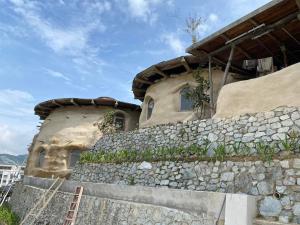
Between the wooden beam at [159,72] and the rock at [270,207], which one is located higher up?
the wooden beam at [159,72]

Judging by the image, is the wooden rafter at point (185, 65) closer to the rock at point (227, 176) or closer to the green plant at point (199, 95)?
the green plant at point (199, 95)

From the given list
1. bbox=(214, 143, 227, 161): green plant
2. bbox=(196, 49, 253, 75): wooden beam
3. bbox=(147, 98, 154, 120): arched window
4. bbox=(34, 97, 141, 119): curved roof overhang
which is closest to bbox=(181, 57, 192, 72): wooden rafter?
bbox=(196, 49, 253, 75): wooden beam

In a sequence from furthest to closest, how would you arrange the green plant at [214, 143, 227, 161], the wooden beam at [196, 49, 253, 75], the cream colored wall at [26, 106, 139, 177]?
the cream colored wall at [26, 106, 139, 177] → the wooden beam at [196, 49, 253, 75] → the green plant at [214, 143, 227, 161]

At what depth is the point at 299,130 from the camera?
877 centimetres

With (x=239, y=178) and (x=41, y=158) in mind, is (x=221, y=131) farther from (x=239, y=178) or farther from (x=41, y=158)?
Result: (x=41, y=158)

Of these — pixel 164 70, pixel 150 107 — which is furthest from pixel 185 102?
pixel 150 107

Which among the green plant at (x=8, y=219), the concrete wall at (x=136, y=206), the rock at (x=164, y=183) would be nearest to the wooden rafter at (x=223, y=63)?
the rock at (x=164, y=183)

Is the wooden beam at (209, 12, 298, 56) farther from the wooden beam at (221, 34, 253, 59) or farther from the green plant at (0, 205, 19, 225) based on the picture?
the green plant at (0, 205, 19, 225)

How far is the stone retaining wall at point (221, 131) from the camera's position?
9297 mm

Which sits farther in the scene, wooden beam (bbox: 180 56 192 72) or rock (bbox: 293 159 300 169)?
wooden beam (bbox: 180 56 192 72)

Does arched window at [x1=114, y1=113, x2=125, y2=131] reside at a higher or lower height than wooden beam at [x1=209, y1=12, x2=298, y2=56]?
lower

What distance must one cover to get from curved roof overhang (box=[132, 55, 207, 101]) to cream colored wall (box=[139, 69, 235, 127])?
0.35 meters

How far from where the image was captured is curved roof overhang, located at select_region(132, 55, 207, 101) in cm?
1645

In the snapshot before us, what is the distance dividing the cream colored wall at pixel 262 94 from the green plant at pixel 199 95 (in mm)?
3607
